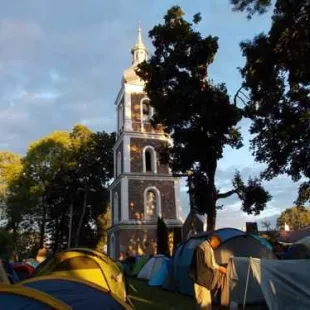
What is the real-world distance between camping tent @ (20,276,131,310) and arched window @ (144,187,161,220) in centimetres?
2946

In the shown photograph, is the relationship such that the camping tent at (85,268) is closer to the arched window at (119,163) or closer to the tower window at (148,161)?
the arched window at (119,163)

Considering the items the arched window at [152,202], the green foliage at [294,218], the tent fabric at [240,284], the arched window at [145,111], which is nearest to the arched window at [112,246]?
the arched window at [152,202]

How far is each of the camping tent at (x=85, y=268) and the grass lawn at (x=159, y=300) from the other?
4.26ft

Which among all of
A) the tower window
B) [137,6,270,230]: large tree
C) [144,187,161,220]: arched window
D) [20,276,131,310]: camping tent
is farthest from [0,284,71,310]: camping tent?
the tower window

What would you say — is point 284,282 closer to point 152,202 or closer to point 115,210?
point 152,202

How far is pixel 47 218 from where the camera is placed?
149 ft

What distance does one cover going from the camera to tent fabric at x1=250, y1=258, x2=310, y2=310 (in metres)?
7.41

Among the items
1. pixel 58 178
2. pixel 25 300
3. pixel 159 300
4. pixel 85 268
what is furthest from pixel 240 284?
pixel 58 178

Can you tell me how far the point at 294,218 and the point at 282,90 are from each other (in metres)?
63.7

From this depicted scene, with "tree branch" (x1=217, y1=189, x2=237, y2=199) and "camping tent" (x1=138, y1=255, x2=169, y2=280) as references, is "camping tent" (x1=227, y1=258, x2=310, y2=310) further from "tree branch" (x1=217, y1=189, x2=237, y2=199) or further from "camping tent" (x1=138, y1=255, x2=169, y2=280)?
"tree branch" (x1=217, y1=189, x2=237, y2=199)

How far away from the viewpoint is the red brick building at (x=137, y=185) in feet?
112

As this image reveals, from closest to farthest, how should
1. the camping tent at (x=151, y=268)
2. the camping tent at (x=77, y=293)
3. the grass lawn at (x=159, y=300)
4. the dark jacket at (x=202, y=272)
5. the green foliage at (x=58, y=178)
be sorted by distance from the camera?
the camping tent at (x=77, y=293), the dark jacket at (x=202, y=272), the grass lawn at (x=159, y=300), the camping tent at (x=151, y=268), the green foliage at (x=58, y=178)

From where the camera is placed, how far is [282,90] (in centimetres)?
1675

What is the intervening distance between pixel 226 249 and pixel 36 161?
3408 cm
